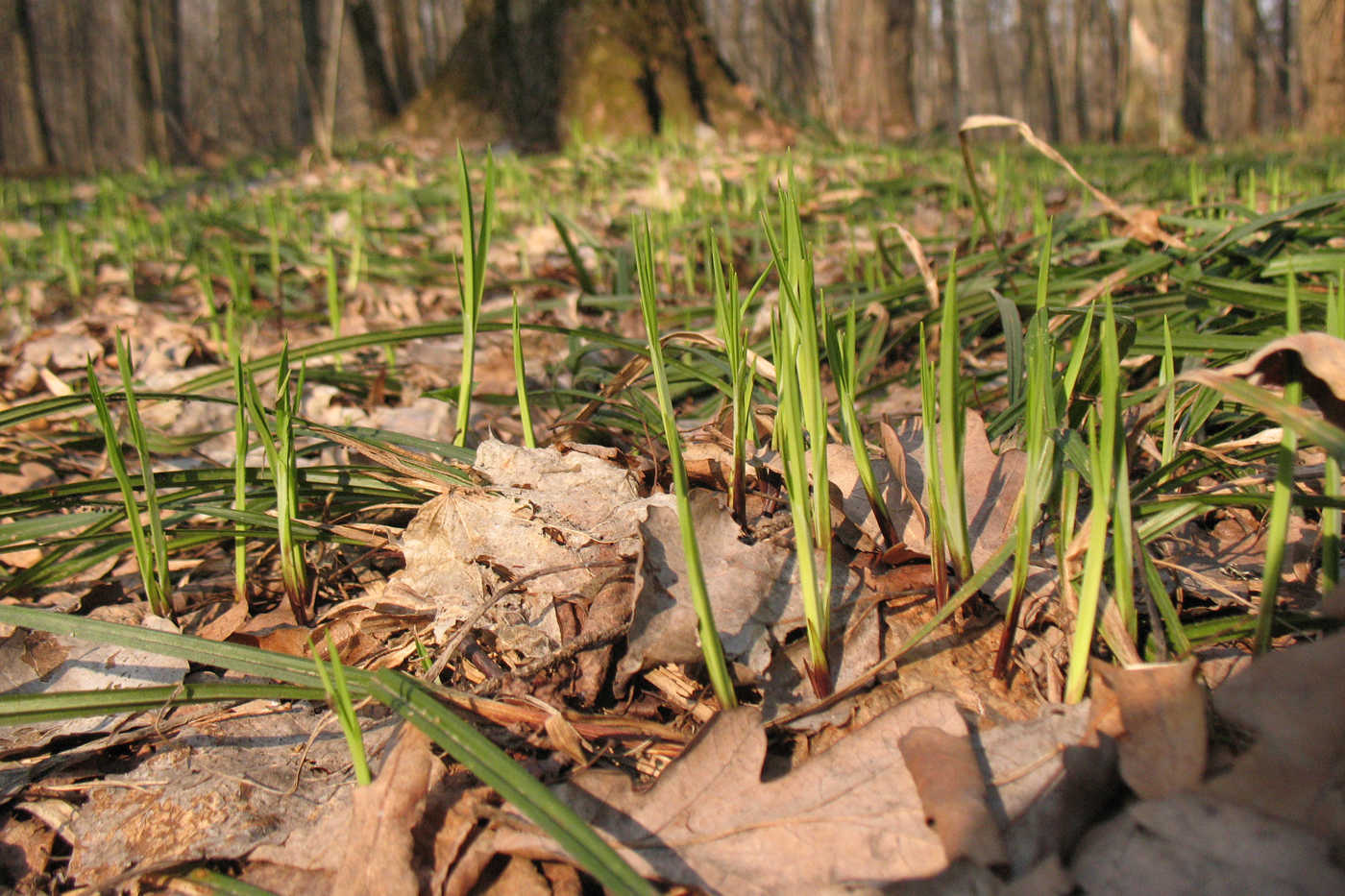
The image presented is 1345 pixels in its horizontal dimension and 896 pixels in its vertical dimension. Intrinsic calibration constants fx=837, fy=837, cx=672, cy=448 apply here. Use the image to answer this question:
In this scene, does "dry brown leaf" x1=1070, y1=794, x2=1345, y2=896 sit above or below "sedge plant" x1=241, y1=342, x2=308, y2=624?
below

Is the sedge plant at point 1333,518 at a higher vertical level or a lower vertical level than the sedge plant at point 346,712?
higher

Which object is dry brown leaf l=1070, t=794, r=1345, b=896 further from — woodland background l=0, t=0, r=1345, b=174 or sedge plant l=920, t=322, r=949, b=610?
woodland background l=0, t=0, r=1345, b=174

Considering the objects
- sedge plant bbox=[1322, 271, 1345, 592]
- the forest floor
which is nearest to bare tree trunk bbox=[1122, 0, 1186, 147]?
the forest floor

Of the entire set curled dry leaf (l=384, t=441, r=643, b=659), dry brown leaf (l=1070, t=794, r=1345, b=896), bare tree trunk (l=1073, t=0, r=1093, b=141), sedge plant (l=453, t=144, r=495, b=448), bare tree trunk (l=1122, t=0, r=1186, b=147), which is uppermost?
bare tree trunk (l=1073, t=0, r=1093, b=141)

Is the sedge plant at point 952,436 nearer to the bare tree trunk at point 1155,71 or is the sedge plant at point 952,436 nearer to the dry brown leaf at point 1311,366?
the dry brown leaf at point 1311,366

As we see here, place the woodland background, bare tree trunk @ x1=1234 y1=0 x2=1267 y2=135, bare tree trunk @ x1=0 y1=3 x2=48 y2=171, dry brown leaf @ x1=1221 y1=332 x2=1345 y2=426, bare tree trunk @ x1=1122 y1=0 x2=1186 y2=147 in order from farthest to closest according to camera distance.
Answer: bare tree trunk @ x1=1234 y1=0 x2=1267 y2=135 → bare tree trunk @ x1=0 y1=3 x2=48 y2=171 → bare tree trunk @ x1=1122 y1=0 x2=1186 y2=147 → the woodland background → dry brown leaf @ x1=1221 y1=332 x2=1345 y2=426

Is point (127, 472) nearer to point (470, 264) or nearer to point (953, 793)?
point (470, 264)

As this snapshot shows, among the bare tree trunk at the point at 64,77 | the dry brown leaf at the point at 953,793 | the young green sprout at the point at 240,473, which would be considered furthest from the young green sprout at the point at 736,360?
the bare tree trunk at the point at 64,77
